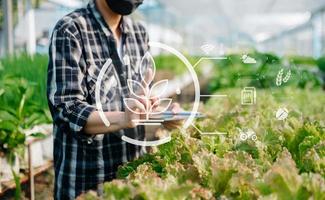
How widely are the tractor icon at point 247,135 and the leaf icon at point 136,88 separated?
0.32m

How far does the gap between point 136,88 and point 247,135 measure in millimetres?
346

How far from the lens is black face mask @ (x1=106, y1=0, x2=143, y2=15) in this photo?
69.6 inches

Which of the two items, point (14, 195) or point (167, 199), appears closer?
point (167, 199)

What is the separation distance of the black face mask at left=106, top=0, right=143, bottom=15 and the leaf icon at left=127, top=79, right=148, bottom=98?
0.68 ft

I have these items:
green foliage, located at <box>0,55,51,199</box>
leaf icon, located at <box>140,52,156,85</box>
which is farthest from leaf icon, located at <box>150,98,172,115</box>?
green foliage, located at <box>0,55,51,199</box>

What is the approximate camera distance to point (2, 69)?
3836mm

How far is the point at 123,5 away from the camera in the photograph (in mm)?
1774

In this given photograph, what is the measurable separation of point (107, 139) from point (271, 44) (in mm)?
24390

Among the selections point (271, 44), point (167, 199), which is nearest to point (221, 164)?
point (167, 199)

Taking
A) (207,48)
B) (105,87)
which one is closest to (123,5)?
(105,87)

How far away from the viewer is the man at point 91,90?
167cm

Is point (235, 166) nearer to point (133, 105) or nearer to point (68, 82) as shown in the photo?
point (133, 105)

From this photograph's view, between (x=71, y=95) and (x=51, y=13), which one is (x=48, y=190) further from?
(x=51, y=13)

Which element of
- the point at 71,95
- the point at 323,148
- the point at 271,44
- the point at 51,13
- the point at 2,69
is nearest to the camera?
the point at 323,148
